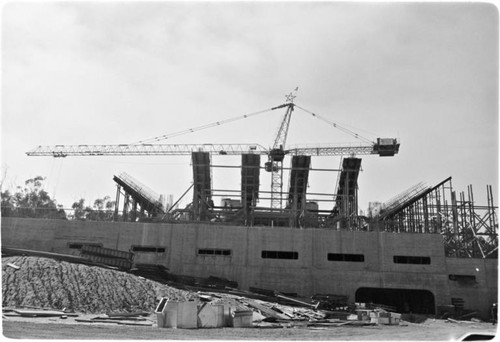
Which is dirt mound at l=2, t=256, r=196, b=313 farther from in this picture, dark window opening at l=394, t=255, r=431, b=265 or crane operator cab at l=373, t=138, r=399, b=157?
crane operator cab at l=373, t=138, r=399, b=157

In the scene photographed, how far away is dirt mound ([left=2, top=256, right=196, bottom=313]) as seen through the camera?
20.8 metres

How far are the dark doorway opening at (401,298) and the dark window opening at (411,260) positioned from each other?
292 centimetres

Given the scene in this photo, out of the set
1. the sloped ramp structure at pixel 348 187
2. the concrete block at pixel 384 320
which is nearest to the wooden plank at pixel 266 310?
the concrete block at pixel 384 320

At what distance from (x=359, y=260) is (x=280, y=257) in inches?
245

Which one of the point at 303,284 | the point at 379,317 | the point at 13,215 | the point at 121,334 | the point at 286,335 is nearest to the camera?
the point at 121,334

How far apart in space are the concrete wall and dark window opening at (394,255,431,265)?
289mm

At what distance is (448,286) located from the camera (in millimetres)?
35781

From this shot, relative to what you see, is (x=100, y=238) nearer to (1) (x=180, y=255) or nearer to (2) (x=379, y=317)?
(1) (x=180, y=255)

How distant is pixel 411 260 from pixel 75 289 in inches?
1005

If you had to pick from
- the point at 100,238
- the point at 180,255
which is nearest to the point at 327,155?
the point at 180,255

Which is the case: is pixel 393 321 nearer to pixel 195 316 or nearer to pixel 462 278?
pixel 195 316

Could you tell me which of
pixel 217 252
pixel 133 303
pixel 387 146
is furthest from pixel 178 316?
pixel 387 146

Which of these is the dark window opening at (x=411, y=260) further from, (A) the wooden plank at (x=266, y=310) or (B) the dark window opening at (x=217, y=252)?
(A) the wooden plank at (x=266, y=310)

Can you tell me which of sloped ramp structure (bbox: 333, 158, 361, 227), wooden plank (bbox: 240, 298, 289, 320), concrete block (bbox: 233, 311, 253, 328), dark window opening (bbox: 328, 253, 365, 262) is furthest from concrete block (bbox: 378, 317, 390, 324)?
sloped ramp structure (bbox: 333, 158, 361, 227)
